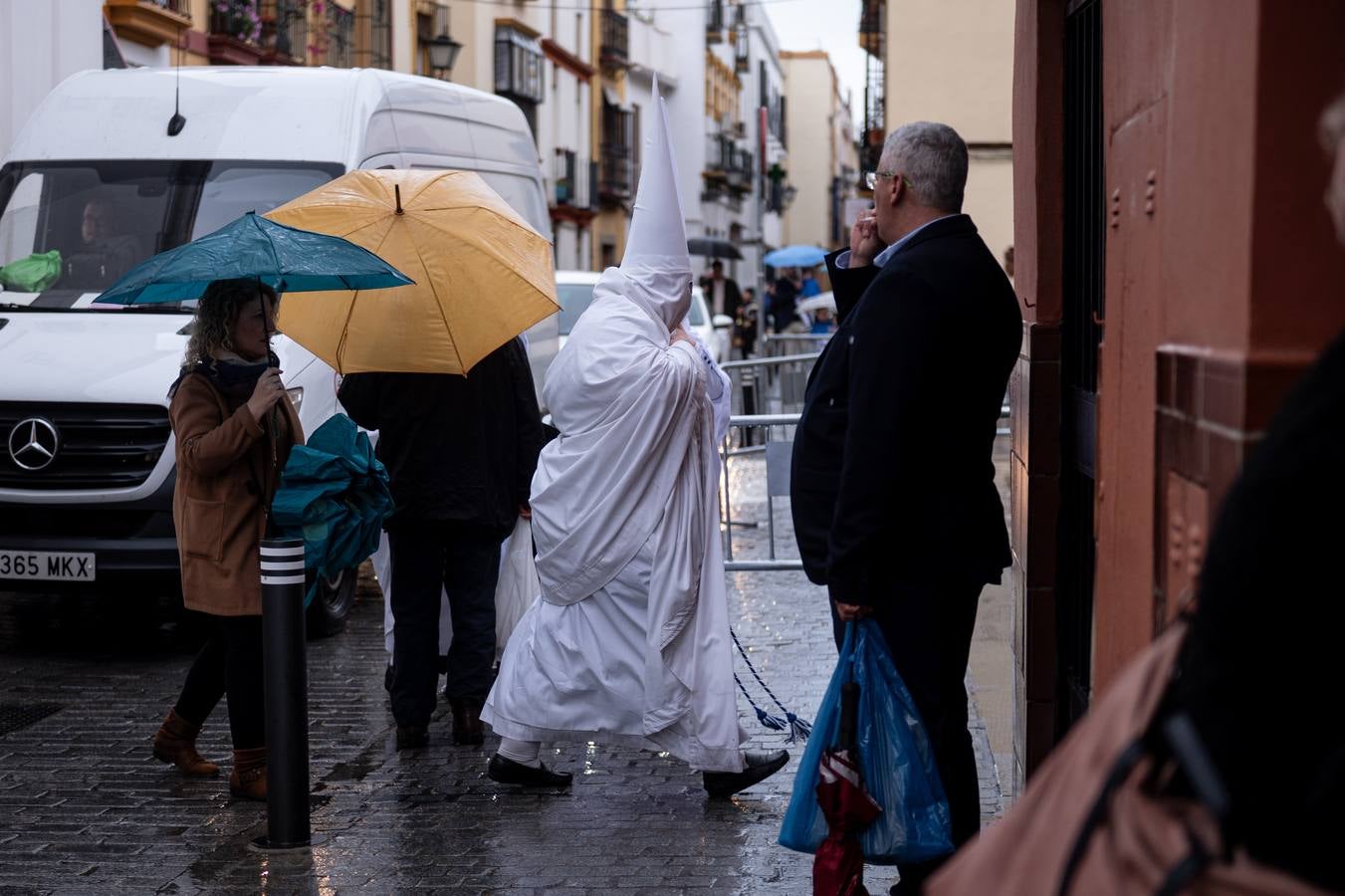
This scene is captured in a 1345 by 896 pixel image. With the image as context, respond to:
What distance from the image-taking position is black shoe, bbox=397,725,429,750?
7.02 m

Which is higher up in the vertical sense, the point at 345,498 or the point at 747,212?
the point at 747,212

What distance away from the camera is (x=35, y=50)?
16.4m

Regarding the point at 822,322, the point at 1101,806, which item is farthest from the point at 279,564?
the point at 822,322

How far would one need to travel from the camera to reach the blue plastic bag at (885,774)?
14.0 feet

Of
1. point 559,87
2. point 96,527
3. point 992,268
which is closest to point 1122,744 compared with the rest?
point 992,268

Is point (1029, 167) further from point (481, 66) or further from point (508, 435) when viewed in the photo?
point (481, 66)

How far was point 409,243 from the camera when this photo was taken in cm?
665

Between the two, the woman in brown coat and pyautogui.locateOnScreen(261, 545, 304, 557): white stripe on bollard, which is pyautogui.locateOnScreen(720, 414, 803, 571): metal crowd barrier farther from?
pyautogui.locateOnScreen(261, 545, 304, 557): white stripe on bollard

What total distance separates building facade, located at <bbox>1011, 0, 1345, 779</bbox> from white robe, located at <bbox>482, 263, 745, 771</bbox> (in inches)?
43.4

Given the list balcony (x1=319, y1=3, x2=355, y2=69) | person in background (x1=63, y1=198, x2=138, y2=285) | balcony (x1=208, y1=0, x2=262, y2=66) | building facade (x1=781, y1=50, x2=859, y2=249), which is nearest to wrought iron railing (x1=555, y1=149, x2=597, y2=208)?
balcony (x1=319, y1=3, x2=355, y2=69)

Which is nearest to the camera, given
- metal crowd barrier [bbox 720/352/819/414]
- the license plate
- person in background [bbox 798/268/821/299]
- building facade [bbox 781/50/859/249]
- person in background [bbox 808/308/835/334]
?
the license plate

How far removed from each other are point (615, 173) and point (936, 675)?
146 feet

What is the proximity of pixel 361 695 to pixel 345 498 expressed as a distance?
79.7 inches

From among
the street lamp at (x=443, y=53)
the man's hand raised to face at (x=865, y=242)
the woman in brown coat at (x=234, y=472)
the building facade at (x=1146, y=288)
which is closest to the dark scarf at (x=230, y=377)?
the woman in brown coat at (x=234, y=472)
